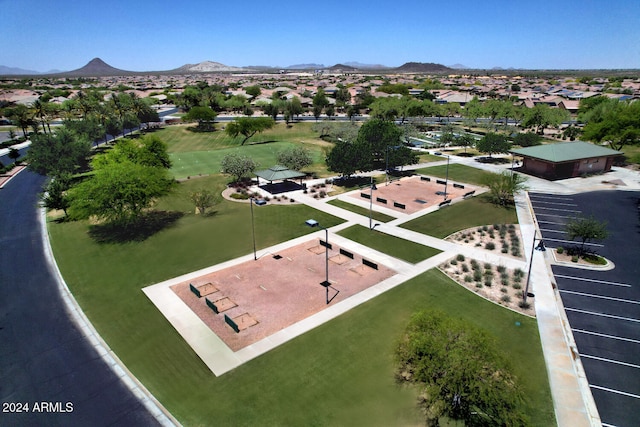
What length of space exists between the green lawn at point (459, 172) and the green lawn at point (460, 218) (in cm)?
1231

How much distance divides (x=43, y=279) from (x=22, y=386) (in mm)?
14695

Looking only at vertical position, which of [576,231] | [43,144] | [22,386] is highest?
[43,144]

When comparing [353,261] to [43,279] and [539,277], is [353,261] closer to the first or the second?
[539,277]

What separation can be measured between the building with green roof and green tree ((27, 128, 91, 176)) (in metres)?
78.2

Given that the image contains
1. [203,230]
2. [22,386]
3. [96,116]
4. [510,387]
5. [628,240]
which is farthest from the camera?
[96,116]

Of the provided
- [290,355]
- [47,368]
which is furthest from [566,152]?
[47,368]

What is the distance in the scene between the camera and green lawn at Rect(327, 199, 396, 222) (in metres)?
47.9

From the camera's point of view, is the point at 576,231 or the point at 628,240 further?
the point at 628,240

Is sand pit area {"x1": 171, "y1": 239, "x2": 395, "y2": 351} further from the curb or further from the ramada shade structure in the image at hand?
the ramada shade structure

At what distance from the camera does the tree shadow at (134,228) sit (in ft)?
140

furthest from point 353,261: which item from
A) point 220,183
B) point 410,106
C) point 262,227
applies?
point 410,106

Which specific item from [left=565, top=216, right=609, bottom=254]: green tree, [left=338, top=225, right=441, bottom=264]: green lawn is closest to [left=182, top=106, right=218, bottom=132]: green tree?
[left=338, top=225, right=441, bottom=264]: green lawn

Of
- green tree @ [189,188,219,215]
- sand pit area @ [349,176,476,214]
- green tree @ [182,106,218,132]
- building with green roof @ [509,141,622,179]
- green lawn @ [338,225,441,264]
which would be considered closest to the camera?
green lawn @ [338,225,441,264]

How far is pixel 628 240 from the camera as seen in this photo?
4053cm
